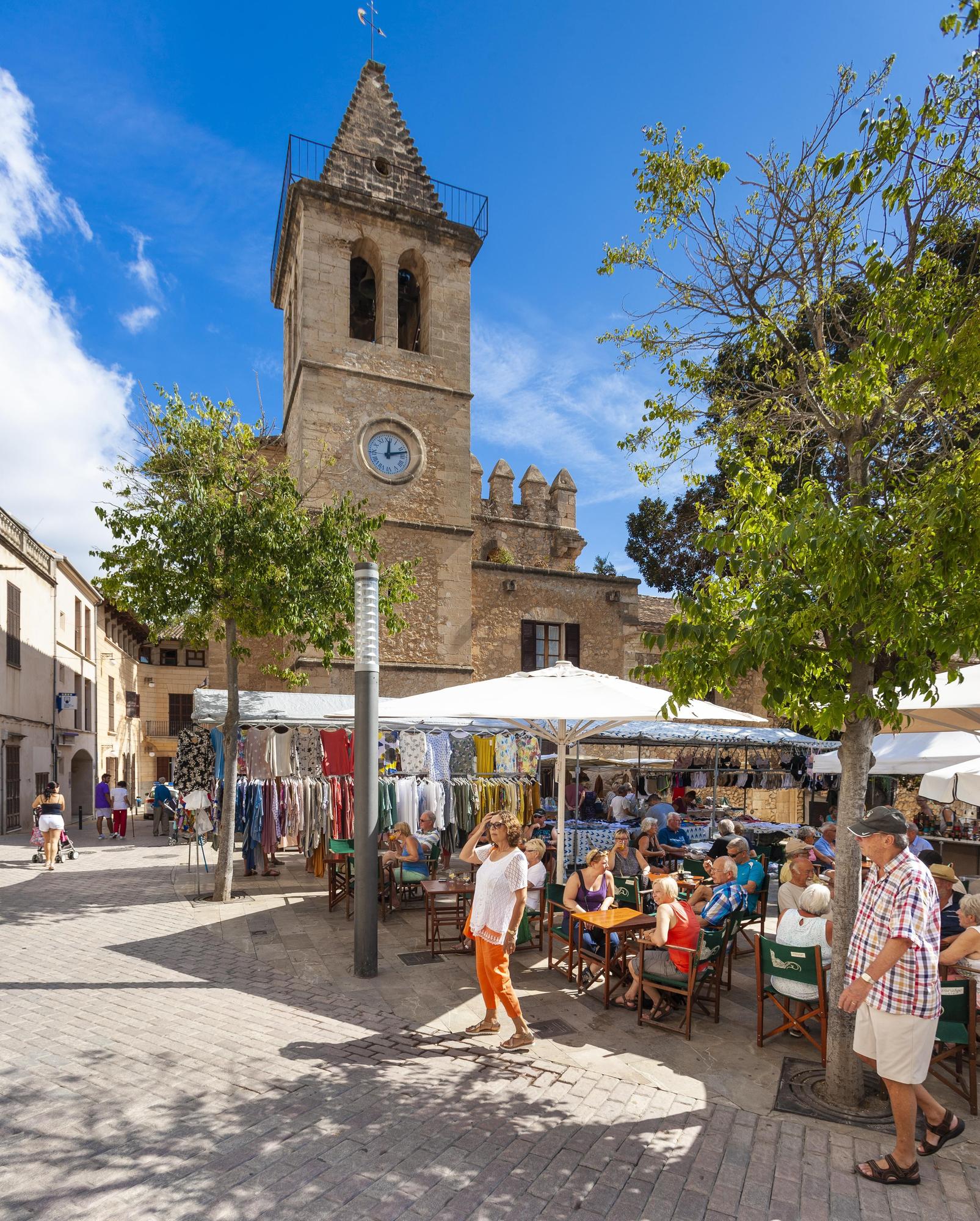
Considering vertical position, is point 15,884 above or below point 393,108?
below

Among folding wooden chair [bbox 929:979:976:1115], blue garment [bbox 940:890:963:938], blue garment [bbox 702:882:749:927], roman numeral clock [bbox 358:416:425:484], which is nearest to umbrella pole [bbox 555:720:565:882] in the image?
blue garment [bbox 702:882:749:927]

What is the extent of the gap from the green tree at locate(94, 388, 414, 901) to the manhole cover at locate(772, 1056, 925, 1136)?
7.47 meters

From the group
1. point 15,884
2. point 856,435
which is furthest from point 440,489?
point 856,435

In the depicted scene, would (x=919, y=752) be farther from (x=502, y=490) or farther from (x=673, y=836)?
(x=502, y=490)

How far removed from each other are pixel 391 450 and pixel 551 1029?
54.5 ft

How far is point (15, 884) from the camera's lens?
467 inches

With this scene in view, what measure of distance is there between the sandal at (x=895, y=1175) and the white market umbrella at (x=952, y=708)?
9.66 feet

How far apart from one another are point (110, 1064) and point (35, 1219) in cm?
171

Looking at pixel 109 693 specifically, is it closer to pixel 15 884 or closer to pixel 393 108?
pixel 15 884

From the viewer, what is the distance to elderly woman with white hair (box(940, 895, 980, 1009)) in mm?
4777

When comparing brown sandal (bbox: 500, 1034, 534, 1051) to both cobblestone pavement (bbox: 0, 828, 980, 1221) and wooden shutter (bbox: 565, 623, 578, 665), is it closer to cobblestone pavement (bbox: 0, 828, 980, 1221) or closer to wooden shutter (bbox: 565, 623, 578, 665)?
cobblestone pavement (bbox: 0, 828, 980, 1221)

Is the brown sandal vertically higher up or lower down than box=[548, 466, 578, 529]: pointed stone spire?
lower down

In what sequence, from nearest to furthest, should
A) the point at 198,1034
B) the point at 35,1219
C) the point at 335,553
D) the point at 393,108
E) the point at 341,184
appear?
1. the point at 35,1219
2. the point at 198,1034
3. the point at 335,553
4. the point at 341,184
5. the point at 393,108

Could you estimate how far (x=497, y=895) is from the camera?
221 inches
